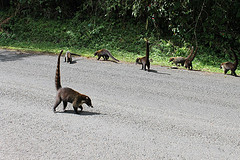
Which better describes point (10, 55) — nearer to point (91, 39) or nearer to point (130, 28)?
point (91, 39)

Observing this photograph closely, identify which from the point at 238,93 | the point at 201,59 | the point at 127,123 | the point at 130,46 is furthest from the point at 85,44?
the point at 127,123

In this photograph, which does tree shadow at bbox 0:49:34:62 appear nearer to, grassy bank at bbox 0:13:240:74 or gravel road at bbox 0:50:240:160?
grassy bank at bbox 0:13:240:74

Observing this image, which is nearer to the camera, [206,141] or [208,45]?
[206,141]

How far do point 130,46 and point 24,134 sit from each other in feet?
32.0

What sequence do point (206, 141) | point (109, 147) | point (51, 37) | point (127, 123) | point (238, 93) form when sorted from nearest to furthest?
point (109, 147)
point (206, 141)
point (127, 123)
point (238, 93)
point (51, 37)

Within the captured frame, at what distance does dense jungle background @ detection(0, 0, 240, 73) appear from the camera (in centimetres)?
1266

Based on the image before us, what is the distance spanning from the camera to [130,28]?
15273 millimetres

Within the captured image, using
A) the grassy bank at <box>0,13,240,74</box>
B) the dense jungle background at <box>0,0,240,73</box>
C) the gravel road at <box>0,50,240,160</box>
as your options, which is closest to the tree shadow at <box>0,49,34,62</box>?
the grassy bank at <box>0,13,240,74</box>

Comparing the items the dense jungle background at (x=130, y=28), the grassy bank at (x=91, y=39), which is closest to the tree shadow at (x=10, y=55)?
the grassy bank at (x=91, y=39)

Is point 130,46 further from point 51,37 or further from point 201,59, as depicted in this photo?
point 51,37

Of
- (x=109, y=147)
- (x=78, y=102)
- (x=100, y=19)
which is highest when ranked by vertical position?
(x=100, y=19)

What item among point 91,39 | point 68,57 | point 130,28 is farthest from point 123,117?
point 130,28

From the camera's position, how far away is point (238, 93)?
7.00 metres

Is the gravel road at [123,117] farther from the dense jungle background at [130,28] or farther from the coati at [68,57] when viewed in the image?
the dense jungle background at [130,28]
